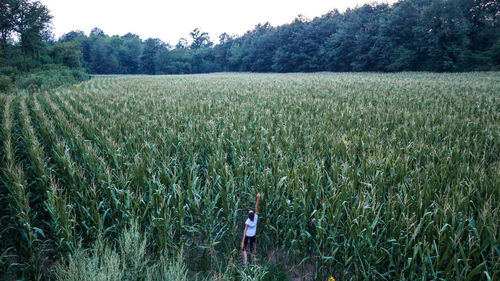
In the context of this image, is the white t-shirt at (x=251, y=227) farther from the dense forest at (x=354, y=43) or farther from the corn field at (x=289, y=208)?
the dense forest at (x=354, y=43)

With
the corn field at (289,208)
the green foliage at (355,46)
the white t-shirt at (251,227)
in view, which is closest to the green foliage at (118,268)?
the corn field at (289,208)

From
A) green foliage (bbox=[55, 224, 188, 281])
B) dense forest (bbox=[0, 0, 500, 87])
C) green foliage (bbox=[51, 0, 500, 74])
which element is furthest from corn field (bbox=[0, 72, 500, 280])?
green foliage (bbox=[51, 0, 500, 74])

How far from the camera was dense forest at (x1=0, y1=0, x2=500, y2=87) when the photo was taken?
3344cm

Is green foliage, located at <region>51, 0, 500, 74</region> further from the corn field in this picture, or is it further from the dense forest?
the corn field

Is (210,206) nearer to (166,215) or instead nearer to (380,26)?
(166,215)

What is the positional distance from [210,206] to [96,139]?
405 centimetres

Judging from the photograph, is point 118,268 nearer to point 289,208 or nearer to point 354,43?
point 289,208

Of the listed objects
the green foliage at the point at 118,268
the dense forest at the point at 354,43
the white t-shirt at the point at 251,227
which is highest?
the dense forest at the point at 354,43

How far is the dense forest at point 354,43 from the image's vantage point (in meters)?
33.4

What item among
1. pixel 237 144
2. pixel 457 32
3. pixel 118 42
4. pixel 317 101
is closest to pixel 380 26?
pixel 457 32

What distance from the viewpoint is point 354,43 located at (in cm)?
4741

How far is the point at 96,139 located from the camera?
18.5 feet

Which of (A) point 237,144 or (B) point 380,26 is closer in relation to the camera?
(A) point 237,144

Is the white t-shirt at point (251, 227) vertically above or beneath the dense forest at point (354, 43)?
beneath
